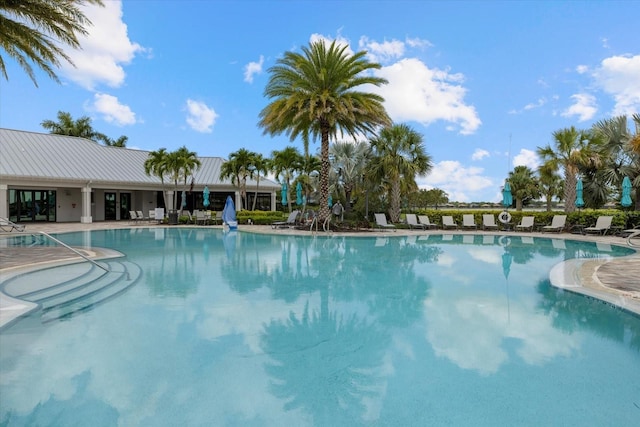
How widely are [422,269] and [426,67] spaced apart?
16110 millimetres

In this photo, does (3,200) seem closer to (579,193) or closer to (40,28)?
(40,28)

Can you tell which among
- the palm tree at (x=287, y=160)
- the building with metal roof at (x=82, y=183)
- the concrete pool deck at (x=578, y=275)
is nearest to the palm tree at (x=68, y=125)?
the building with metal roof at (x=82, y=183)

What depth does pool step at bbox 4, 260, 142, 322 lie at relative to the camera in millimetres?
6402

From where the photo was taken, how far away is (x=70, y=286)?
25.4ft

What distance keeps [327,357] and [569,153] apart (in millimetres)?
21942

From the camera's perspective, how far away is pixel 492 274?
30.1ft

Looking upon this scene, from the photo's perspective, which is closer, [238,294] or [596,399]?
[596,399]

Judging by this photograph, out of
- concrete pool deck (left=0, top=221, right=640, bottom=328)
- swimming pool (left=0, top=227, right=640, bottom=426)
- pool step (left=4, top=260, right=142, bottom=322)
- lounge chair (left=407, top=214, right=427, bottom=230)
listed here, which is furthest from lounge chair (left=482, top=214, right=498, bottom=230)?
pool step (left=4, top=260, right=142, bottom=322)

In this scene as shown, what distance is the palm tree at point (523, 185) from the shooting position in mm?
40750

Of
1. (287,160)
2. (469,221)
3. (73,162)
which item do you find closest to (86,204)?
(73,162)

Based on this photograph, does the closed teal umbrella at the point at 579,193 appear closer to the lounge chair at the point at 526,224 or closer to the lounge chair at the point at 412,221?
the lounge chair at the point at 526,224

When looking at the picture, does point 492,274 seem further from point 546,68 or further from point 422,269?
point 546,68

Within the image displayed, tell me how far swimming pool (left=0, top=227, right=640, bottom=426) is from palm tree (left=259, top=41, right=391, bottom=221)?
13.0m

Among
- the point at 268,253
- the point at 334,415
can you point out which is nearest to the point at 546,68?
the point at 268,253
